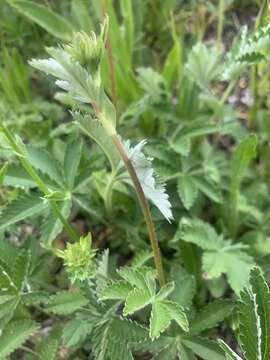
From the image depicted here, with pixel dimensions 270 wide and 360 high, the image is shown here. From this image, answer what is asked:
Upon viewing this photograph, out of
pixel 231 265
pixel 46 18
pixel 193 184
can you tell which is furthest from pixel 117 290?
pixel 46 18

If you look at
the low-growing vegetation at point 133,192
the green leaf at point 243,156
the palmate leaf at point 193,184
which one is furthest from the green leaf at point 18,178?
the green leaf at point 243,156

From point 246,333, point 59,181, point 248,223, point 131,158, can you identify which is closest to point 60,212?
point 59,181

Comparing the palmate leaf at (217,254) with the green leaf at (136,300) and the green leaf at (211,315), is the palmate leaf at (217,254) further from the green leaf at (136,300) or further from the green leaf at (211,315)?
the green leaf at (136,300)

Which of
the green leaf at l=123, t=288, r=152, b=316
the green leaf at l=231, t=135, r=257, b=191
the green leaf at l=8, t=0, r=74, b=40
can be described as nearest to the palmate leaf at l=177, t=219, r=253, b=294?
the green leaf at l=231, t=135, r=257, b=191

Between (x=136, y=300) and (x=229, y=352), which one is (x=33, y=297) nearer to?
(x=136, y=300)

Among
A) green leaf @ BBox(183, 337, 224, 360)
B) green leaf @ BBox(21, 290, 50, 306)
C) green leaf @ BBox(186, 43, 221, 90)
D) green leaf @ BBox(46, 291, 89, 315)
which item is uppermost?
green leaf @ BBox(186, 43, 221, 90)

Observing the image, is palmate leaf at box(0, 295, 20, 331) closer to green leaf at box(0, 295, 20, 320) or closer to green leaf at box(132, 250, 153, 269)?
green leaf at box(0, 295, 20, 320)
